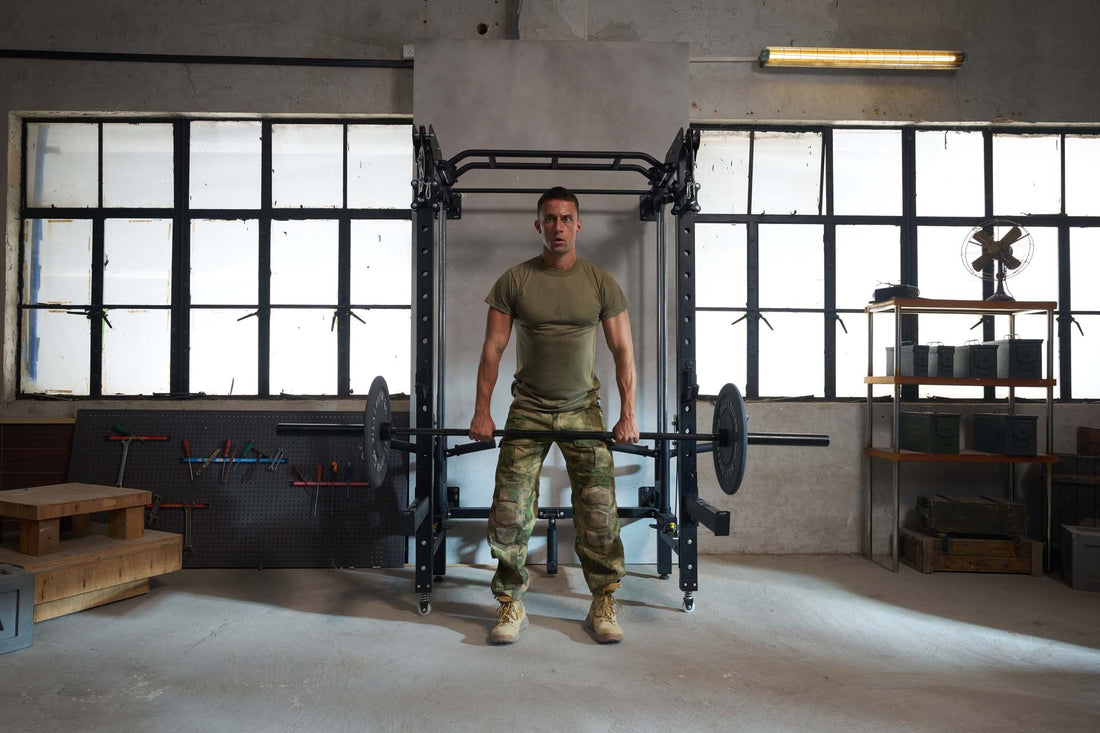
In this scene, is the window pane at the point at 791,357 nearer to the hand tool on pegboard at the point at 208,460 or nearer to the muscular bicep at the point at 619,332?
the muscular bicep at the point at 619,332

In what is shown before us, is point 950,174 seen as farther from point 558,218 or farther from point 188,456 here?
point 188,456

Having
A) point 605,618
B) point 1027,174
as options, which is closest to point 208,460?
point 605,618

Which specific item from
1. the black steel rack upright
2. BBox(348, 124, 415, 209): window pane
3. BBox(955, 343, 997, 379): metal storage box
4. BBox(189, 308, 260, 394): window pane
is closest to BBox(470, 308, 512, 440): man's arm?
the black steel rack upright

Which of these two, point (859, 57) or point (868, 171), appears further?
point (868, 171)

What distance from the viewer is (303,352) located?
405 centimetres

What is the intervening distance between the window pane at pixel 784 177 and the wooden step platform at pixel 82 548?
13.1 feet

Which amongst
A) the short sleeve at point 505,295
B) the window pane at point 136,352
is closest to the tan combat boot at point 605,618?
the short sleeve at point 505,295

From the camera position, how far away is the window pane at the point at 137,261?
4016 mm

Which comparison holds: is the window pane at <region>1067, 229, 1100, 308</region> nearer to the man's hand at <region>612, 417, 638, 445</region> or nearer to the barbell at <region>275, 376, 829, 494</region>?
the barbell at <region>275, 376, 829, 494</region>

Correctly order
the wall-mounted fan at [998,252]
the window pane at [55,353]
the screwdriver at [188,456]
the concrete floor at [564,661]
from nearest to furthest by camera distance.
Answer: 1. the concrete floor at [564,661]
2. the screwdriver at [188,456]
3. the wall-mounted fan at [998,252]
4. the window pane at [55,353]

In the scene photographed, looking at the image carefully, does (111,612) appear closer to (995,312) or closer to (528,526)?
(528,526)

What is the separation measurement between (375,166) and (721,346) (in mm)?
2599

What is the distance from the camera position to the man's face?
8.71 ft

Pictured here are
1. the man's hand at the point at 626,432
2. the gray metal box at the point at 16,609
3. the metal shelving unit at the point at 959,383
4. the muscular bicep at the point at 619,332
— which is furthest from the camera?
the metal shelving unit at the point at 959,383
